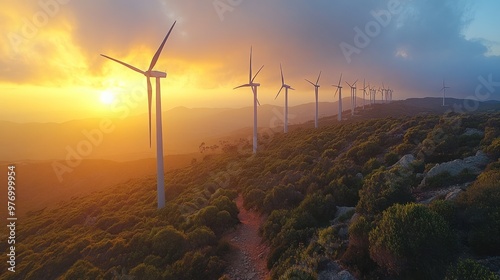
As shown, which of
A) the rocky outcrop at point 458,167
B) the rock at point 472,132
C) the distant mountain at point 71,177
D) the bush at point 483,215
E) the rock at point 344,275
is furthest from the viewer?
the distant mountain at point 71,177

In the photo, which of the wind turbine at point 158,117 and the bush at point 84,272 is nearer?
the bush at point 84,272

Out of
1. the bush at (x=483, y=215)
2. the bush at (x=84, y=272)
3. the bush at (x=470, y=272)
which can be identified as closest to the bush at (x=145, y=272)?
the bush at (x=84, y=272)

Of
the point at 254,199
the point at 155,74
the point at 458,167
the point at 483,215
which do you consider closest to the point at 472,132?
the point at 458,167

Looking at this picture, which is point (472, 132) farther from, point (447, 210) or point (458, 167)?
point (447, 210)

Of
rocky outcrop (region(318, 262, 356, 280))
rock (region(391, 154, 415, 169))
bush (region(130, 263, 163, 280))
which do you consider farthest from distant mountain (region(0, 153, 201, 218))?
rocky outcrop (region(318, 262, 356, 280))

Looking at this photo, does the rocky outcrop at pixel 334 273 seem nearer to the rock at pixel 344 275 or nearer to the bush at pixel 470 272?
the rock at pixel 344 275

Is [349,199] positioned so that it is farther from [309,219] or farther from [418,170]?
[418,170]
